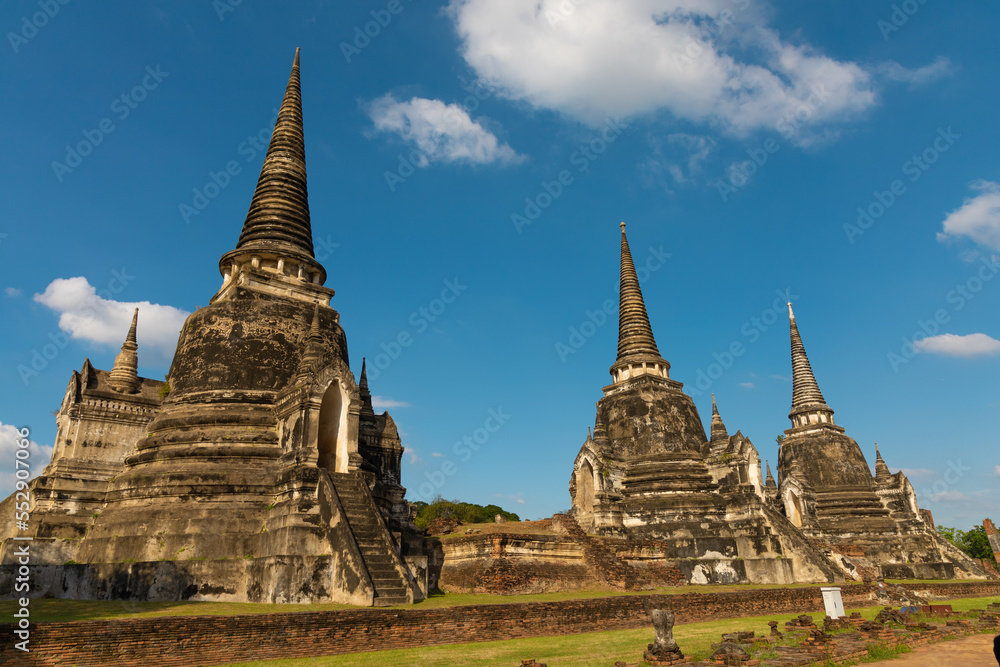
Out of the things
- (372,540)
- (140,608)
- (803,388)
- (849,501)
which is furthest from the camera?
(803,388)

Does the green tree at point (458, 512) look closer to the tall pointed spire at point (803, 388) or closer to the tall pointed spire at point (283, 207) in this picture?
the tall pointed spire at point (803, 388)

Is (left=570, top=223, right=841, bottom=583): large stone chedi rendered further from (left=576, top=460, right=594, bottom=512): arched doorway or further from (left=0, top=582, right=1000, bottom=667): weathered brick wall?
(left=0, top=582, right=1000, bottom=667): weathered brick wall

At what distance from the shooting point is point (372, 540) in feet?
43.9

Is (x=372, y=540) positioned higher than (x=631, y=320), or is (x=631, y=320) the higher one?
(x=631, y=320)

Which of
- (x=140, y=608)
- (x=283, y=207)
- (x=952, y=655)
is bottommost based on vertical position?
(x=952, y=655)

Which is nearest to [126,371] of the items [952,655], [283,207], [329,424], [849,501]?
[283,207]

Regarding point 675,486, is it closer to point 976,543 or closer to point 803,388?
point 803,388

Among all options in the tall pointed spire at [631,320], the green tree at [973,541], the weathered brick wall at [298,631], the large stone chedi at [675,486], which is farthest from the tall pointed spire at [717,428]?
the green tree at [973,541]

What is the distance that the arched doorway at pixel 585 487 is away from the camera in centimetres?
2669

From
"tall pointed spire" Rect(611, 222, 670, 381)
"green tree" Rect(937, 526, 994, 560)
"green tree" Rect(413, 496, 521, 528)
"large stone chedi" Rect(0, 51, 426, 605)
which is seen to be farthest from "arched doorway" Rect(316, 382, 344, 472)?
"green tree" Rect(937, 526, 994, 560)

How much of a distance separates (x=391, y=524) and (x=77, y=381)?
13.0 m

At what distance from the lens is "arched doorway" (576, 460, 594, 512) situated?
2669 cm

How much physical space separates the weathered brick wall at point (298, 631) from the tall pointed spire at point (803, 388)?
2755 centimetres

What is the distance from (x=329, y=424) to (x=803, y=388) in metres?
32.1
